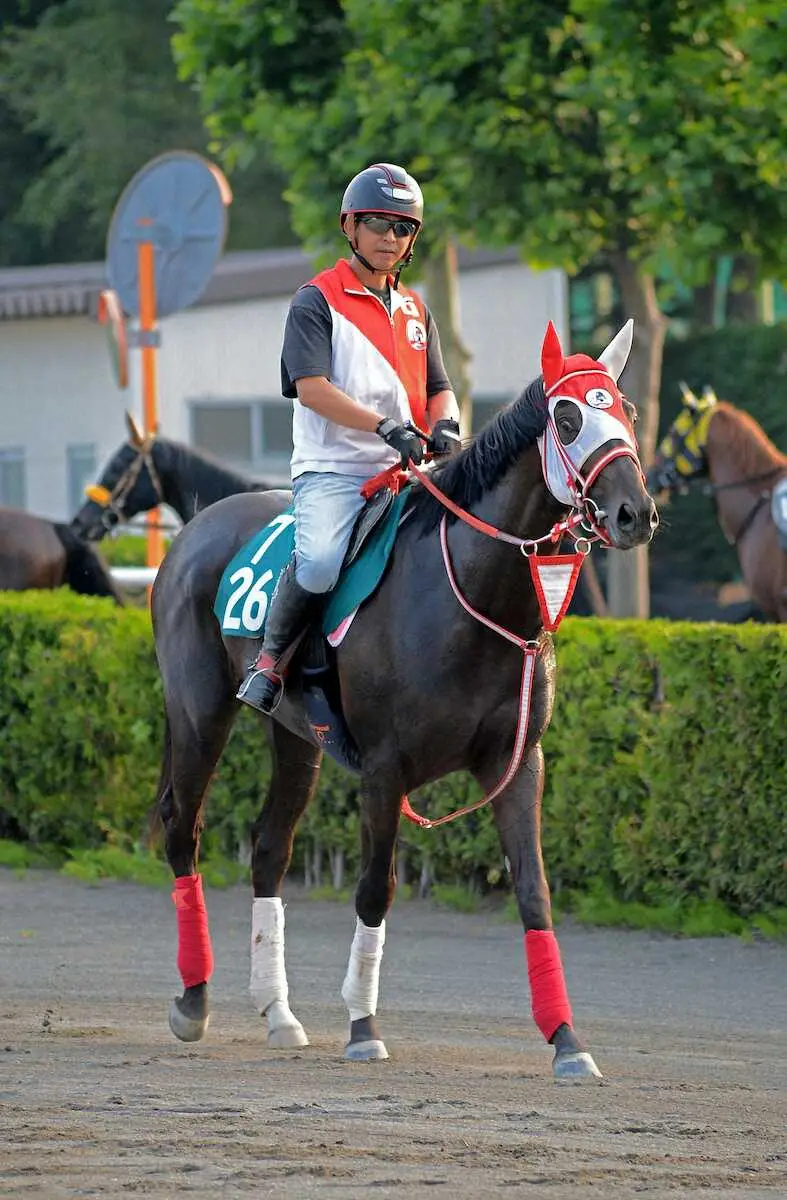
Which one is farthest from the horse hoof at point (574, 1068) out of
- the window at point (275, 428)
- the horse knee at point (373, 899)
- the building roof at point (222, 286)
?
the window at point (275, 428)

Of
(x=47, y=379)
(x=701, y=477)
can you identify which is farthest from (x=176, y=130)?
(x=701, y=477)

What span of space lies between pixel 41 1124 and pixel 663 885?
4.38 metres

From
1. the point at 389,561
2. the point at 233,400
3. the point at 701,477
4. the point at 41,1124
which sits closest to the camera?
the point at 41,1124

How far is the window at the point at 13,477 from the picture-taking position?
2620 centimetres

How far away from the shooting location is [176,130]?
35.6 metres

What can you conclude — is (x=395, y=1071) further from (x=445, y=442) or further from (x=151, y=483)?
(x=151, y=483)

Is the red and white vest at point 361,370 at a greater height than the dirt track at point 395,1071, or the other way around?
the red and white vest at point 361,370

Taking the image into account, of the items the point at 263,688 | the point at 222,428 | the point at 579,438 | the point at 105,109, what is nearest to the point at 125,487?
the point at 263,688

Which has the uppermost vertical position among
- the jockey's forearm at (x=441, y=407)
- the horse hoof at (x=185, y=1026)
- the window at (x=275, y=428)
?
the jockey's forearm at (x=441, y=407)

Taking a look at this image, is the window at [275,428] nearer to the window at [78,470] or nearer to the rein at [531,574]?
the window at [78,470]

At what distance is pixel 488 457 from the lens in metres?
6.62

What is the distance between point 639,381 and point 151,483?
606 centimetres

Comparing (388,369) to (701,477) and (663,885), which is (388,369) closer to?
(663,885)

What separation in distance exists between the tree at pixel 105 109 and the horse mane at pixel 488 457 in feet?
94.1
